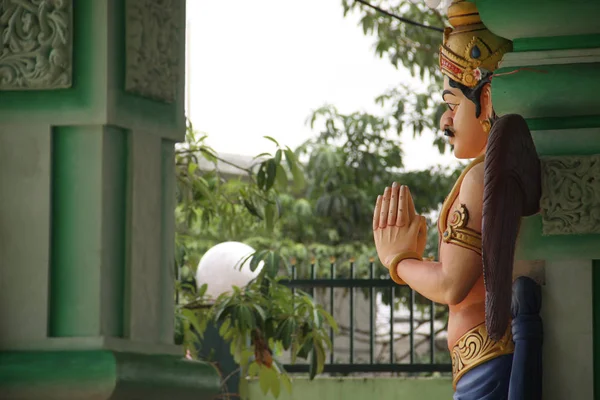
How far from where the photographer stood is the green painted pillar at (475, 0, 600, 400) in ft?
12.4

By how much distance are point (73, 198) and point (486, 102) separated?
199 centimetres

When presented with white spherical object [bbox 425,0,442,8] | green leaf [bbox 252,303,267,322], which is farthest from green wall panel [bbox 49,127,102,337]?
green leaf [bbox 252,303,267,322]

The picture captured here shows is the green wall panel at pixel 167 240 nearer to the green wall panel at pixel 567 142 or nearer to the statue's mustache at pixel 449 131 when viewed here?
the green wall panel at pixel 567 142

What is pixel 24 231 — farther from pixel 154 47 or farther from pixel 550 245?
pixel 550 245

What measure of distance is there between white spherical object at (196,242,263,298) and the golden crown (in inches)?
117

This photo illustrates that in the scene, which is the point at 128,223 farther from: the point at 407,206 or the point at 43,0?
the point at 407,206

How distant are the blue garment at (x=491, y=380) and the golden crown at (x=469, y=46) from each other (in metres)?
0.95

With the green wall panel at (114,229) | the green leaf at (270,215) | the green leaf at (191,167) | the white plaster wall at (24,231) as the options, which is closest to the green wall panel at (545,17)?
the green wall panel at (114,229)

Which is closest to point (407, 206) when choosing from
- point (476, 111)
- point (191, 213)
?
point (476, 111)

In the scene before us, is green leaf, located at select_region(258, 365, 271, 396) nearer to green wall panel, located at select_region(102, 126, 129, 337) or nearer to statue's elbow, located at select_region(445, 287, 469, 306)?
statue's elbow, located at select_region(445, 287, 469, 306)

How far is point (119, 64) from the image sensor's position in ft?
9.23

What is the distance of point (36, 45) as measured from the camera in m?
2.75

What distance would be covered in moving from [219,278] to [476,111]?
124 inches

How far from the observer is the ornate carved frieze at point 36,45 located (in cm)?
274
